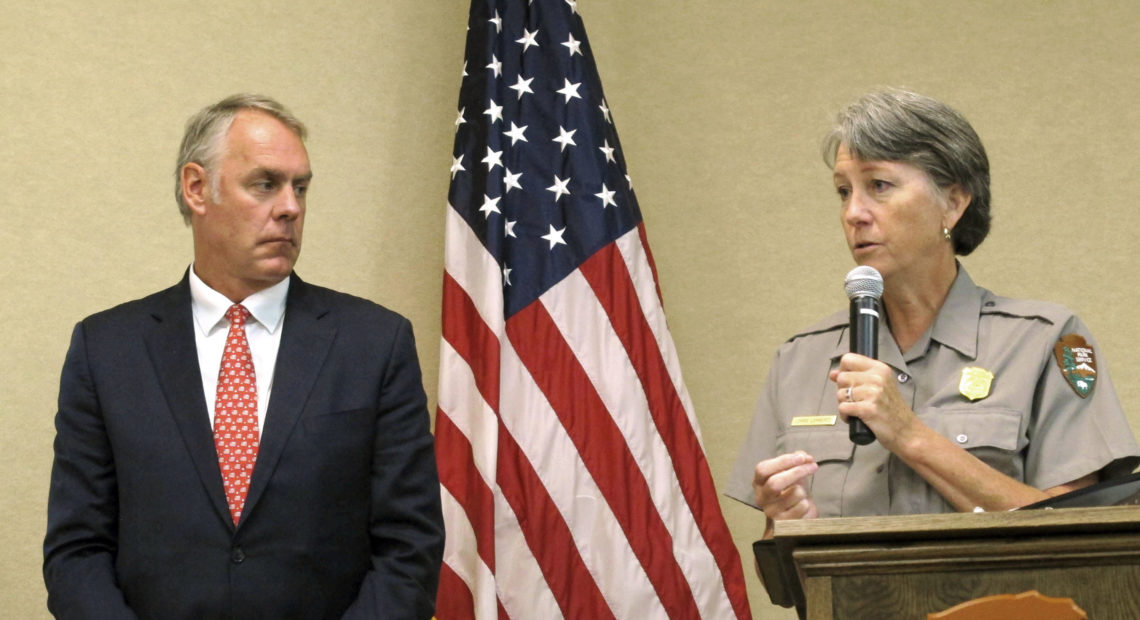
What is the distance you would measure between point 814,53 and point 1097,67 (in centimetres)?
87

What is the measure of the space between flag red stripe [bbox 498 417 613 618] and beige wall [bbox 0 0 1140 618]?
0.50 meters

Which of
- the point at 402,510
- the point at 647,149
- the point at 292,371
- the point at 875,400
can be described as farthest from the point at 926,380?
the point at 647,149

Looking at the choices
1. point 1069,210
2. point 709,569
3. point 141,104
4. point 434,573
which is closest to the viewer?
point 434,573

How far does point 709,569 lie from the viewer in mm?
3596

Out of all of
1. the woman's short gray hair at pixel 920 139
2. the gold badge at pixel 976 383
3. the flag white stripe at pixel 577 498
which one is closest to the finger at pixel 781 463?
the gold badge at pixel 976 383

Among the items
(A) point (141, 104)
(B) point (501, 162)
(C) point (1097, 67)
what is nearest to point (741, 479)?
(B) point (501, 162)

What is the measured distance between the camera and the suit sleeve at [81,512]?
7.59ft

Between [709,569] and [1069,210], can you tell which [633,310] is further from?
[1069,210]

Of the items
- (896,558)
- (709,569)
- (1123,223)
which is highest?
(1123,223)

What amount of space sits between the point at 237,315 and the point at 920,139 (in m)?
1.37

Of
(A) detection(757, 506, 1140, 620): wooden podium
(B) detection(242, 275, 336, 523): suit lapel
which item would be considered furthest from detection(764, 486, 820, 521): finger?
(B) detection(242, 275, 336, 523): suit lapel

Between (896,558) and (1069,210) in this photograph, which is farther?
(1069,210)

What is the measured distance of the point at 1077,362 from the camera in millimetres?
2229

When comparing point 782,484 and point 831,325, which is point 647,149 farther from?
point 782,484
